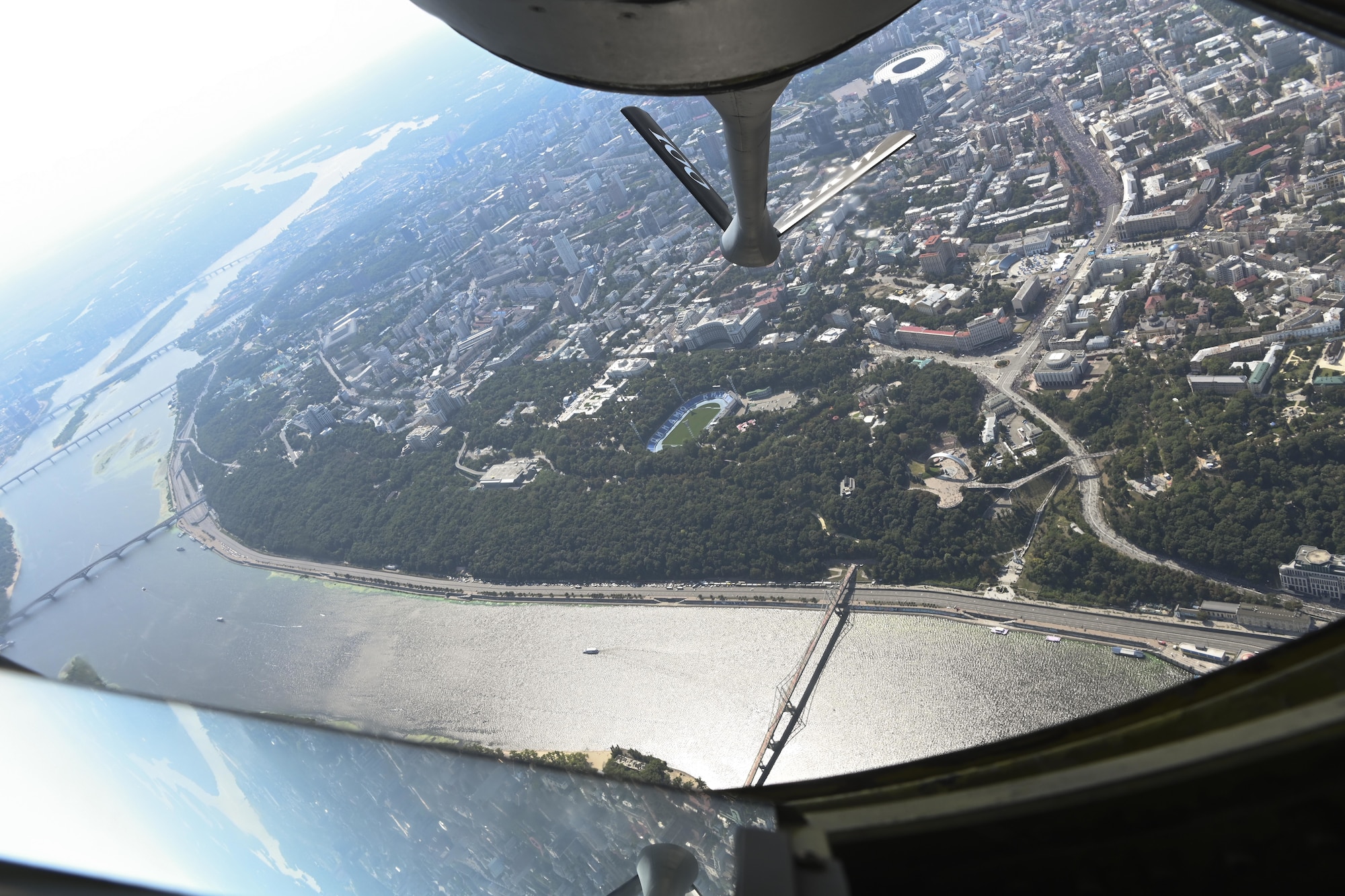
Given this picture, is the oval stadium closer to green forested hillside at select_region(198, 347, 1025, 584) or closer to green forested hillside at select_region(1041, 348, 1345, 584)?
green forested hillside at select_region(198, 347, 1025, 584)

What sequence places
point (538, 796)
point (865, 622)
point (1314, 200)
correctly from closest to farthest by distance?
1. point (538, 796)
2. point (865, 622)
3. point (1314, 200)

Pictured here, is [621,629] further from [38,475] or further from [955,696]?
[38,475]

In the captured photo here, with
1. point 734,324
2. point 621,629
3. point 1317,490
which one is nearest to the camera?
point 1317,490

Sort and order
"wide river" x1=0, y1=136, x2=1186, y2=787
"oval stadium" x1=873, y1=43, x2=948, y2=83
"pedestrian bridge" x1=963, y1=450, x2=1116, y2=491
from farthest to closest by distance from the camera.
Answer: "oval stadium" x1=873, y1=43, x2=948, y2=83, "pedestrian bridge" x1=963, y1=450, x2=1116, y2=491, "wide river" x1=0, y1=136, x2=1186, y2=787

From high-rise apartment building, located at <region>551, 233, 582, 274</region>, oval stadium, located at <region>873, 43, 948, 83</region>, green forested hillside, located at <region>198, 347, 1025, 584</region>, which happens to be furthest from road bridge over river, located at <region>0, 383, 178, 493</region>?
oval stadium, located at <region>873, 43, 948, 83</region>

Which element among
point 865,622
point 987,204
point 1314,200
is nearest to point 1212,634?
point 865,622

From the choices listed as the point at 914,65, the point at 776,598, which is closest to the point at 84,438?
the point at 776,598

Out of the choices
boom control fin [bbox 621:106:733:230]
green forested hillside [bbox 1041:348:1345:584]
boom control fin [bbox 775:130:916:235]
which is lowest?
green forested hillside [bbox 1041:348:1345:584]
